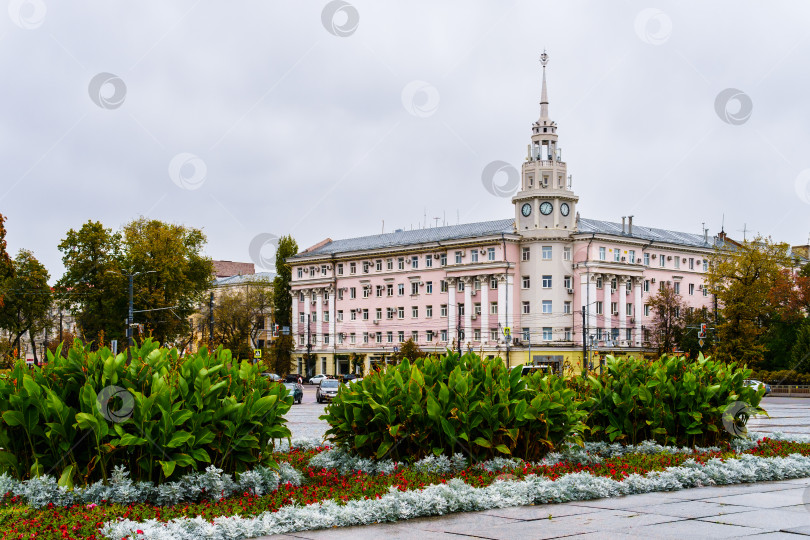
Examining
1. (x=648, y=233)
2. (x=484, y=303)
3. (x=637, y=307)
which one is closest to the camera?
(x=484, y=303)

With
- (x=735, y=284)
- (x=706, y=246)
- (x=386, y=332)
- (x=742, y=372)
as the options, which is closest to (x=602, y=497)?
(x=742, y=372)

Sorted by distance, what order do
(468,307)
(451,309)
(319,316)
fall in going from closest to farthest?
(468,307) < (451,309) < (319,316)

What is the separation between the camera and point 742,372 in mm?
15117

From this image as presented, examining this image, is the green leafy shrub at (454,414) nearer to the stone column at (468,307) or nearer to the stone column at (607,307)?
the stone column at (607,307)

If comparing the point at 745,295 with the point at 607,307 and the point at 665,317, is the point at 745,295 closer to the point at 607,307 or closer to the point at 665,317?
the point at 607,307

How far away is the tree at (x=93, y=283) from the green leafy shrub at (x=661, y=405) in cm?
5848

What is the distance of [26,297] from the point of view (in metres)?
78.2

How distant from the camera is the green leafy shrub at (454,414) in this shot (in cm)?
1181

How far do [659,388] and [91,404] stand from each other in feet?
28.2

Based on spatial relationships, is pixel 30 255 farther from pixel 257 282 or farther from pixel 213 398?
pixel 213 398

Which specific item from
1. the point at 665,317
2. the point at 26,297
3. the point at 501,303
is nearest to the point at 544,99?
the point at 501,303

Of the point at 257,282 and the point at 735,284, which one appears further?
the point at 257,282

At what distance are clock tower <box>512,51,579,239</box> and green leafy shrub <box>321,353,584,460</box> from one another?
225 ft

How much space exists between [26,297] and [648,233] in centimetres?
5906
